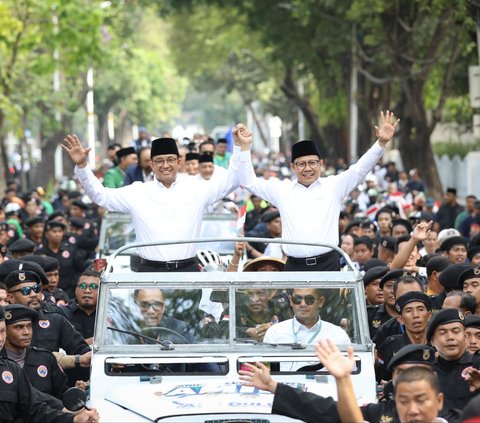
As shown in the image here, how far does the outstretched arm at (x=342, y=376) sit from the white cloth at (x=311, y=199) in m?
3.96

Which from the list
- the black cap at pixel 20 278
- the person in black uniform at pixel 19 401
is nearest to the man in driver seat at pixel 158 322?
the person in black uniform at pixel 19 401

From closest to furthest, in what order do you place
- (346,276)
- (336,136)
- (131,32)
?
1. (346,276)
2. (131,32)
3. (336,136)

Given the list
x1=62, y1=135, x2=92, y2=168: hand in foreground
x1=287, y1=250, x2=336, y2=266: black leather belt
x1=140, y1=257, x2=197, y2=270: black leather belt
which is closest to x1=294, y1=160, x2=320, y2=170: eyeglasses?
x1=287, y1=250, x2=336, y2=266: black leather belt

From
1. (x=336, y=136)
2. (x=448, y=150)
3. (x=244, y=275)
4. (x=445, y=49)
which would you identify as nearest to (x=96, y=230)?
(x=244, y=275)

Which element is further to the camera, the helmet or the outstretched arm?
the helmet

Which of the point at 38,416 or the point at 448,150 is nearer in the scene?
the point at 38,416

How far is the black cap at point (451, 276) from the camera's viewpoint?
1272cm

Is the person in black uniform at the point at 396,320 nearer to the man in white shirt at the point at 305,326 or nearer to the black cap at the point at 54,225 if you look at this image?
the man in white shirt at the point at 305,326

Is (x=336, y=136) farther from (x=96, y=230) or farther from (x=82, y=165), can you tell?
(x=82, y=165)

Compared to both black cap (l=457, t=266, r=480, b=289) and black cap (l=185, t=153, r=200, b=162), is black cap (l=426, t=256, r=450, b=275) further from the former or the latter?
black cap (l=185, t=153, r=200, b=162)

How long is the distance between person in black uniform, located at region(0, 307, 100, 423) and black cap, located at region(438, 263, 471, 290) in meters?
4.80

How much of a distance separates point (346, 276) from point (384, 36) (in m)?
25.6

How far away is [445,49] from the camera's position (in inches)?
1407

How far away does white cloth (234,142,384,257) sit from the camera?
1139 cm
